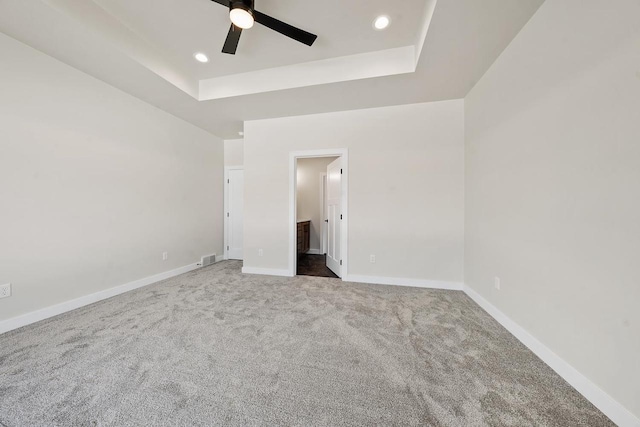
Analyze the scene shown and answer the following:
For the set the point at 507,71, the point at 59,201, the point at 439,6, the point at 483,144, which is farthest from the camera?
the point at 483,144

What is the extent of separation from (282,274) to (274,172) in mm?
1704

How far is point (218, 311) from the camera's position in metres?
2.35

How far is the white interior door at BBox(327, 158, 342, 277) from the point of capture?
3.58 meters

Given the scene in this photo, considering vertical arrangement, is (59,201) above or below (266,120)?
below

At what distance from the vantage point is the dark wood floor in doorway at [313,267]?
380cm

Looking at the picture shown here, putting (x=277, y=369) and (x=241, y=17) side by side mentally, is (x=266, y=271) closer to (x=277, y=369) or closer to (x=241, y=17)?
(x=277, y=369)

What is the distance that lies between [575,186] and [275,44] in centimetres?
282

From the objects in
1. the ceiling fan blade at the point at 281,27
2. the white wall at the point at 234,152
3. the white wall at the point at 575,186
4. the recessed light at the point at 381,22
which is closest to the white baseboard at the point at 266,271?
the white wall at the point at 234,152

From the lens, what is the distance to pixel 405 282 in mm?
3191

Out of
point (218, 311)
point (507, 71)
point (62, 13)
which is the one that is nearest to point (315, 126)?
point (507, 71)

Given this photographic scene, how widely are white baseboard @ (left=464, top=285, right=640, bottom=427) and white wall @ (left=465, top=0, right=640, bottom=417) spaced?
0.04 metres

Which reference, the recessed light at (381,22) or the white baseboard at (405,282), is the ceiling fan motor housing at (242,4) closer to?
the recessed light at (381,22)

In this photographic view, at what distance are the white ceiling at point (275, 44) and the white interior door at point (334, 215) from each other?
1063 millimetres

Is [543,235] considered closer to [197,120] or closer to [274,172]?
[274,172]
